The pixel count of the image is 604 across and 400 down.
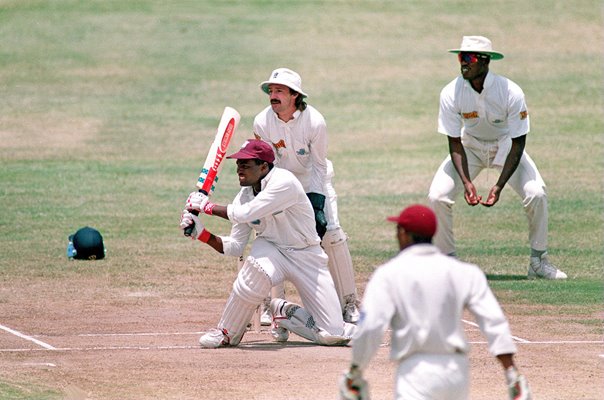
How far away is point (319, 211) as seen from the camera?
1155cm

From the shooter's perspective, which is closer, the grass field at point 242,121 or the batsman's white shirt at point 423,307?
the batsman's white shirt at point 423,307

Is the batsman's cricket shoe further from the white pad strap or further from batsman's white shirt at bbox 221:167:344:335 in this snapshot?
batsman's white shirt at bbox 221:167:344:335

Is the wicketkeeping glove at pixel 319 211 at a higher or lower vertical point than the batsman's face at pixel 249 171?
lower

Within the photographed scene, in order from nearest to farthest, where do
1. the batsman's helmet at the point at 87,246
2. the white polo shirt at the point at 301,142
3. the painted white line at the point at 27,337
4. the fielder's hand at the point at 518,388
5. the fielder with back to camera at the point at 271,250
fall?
1. the fielder's hand at the point at 518,388
2. the fielder with back to camera at the point at 271,250
3. the painted white line at the point at 27,337
4. the white polo shirt at the point at 301,142
5. the batsman's helmet at the point at 87,246

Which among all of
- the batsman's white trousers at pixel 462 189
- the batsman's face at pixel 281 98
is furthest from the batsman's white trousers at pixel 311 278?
the batsman's white trousers at pixel 462 189

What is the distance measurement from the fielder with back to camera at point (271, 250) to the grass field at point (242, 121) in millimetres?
1850

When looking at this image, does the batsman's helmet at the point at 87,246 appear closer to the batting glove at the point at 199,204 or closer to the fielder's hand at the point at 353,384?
the batting glove at the point at 199,204

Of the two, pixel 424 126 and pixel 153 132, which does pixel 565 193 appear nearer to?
pixel 424 126

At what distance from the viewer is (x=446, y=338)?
650cm

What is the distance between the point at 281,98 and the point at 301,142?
1.40 feet

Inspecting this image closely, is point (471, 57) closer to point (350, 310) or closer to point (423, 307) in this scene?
point (350, 310)

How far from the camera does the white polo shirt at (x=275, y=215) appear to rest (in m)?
10.3

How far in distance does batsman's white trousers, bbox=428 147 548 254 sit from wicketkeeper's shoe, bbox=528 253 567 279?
4.9 inches

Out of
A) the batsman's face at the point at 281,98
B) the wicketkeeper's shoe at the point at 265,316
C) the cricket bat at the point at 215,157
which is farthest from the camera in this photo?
the wicketkeeper's shoe at the point at 265,316
